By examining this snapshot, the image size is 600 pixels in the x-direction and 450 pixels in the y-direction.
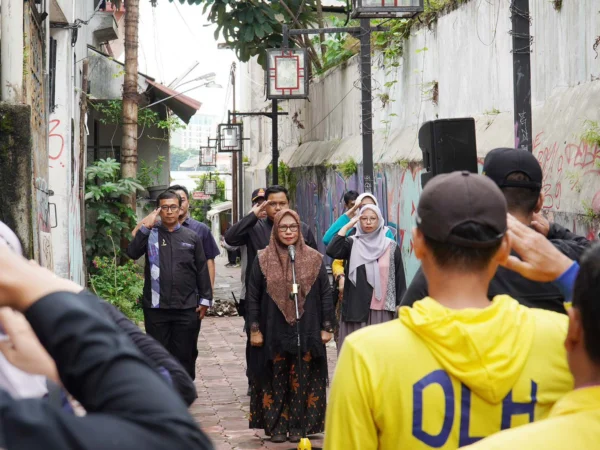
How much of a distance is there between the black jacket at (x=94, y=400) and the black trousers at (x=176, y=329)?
26.9 feet

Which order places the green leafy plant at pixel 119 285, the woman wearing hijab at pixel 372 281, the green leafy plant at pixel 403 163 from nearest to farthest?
the woman wearing hijab at pixel 372 281 < the green leafy plant at pixel 403 163 < the green leafy plant at pixel 119 285

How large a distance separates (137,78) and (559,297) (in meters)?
17.3

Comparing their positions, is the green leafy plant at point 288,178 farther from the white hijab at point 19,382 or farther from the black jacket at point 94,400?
the black jacket at point 94,400

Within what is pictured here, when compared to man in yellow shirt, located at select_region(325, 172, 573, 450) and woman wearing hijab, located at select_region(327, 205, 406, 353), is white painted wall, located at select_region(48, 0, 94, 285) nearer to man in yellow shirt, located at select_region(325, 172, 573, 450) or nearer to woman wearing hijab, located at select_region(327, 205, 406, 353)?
woman wearing hijab, located at select_region(327, 205, 406, 353)

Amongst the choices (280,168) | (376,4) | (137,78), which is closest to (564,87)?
(376,4)

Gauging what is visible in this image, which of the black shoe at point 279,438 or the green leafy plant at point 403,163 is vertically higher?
the green leafy plant at point 403,163

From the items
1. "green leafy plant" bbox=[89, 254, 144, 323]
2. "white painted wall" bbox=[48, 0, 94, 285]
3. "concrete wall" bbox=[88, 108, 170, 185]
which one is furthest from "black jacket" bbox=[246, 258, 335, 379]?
"concrete wall" bbox=[88, 108, 170, 185]

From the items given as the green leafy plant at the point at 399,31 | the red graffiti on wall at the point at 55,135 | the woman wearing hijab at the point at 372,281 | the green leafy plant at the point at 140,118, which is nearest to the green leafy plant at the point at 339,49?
the green leafy plant at the point at 399,31

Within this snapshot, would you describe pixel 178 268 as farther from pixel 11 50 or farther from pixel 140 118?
pixel 140 118

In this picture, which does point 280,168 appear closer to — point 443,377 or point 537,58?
point 537,58

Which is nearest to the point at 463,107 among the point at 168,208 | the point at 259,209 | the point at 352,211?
the point at 352,211

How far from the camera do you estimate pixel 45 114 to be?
11.4m

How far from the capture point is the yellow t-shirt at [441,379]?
2.47 m

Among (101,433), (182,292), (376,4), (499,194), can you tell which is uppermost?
(376,4)
